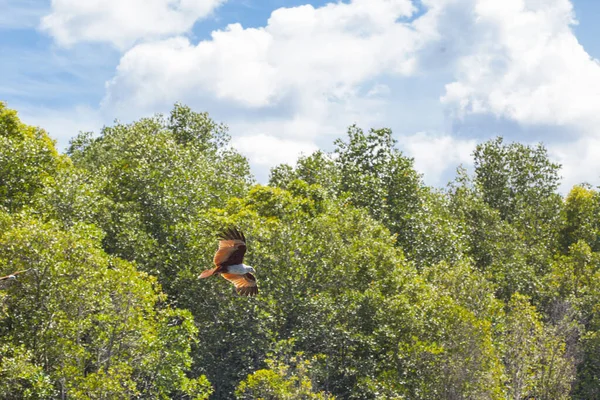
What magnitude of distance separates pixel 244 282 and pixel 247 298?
18.3 metres

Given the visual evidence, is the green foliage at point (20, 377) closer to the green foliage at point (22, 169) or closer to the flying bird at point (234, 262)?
the green foliage at point (22, 169)

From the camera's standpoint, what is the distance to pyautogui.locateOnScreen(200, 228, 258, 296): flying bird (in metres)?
20.3

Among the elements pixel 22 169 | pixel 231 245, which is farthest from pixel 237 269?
pixel 22 169

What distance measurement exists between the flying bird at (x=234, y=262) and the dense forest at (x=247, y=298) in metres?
12.8

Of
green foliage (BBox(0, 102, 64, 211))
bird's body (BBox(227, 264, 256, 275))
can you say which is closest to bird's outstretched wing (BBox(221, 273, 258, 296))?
bird's body (BBox(227, 264, 256, 275))

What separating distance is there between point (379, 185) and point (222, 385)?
21.9 metres

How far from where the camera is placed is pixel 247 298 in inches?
1569

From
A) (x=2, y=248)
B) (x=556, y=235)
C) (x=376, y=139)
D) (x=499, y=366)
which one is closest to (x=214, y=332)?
(x=2, y=248)

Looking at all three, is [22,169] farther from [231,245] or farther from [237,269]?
[231,245]

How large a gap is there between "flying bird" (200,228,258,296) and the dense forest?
12.8 meters

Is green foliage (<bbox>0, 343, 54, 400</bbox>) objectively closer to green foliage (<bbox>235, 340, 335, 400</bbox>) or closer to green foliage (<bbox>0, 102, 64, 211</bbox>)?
green foliage (<bbox>235, 340, 335, 400</bbox>)

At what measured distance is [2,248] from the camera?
112 feet

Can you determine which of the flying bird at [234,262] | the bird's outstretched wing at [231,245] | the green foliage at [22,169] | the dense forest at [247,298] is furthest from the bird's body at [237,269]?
the green foliage at [22,169]

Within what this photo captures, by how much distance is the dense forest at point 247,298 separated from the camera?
3422 cm
